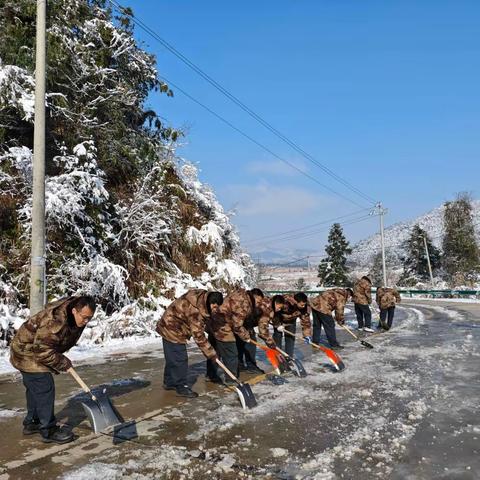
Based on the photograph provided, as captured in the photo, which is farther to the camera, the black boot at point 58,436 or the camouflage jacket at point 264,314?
the camouflage jacket at point 264,314

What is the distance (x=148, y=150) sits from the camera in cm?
1823

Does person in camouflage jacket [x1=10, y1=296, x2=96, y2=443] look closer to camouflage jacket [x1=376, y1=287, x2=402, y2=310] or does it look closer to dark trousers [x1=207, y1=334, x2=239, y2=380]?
dark trousers [x1=207, y1=334, x2=239, y2=380]

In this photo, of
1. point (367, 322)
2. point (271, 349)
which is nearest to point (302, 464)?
point (271, 349)

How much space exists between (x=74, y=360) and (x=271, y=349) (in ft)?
14.3

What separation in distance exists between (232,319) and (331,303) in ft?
15.6

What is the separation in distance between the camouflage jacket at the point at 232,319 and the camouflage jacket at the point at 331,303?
440cm

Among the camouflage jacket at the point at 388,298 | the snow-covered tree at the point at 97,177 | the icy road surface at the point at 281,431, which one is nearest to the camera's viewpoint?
the icy road surface at the point at 281,431

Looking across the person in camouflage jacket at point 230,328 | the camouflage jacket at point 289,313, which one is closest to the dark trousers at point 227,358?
the person in camouflage jacket at point 230,328

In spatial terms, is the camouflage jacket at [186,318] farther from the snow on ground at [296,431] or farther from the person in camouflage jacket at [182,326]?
the snow on ground at [296,431]

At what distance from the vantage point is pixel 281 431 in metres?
5.42

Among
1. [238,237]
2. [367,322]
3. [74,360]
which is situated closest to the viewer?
[74,360]

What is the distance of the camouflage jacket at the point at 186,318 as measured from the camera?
7.00 metres

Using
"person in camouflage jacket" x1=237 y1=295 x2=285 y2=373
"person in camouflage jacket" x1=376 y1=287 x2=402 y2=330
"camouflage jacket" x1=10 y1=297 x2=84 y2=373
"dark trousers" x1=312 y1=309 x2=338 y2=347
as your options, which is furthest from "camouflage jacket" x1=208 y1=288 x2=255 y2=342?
"person in camouflage jacket" x1=376 y1=287 x2=402 y2=330

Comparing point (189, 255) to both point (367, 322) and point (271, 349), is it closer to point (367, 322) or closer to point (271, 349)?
point (367, 322)
